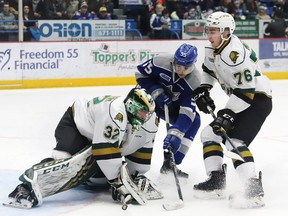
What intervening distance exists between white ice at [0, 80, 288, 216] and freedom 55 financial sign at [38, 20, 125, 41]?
4.09 feet

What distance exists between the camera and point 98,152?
4293 millimetres

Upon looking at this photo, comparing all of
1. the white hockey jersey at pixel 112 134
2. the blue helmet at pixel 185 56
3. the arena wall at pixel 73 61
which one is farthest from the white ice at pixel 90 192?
the blue helmet at pixel 185 56

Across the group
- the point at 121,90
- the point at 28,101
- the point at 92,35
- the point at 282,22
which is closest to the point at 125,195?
the point at 28,101

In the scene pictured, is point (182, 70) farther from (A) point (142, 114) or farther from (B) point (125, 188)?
(B) point (125, 188)

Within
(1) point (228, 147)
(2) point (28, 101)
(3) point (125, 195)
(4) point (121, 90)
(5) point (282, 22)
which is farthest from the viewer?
(5) point (282, 22)

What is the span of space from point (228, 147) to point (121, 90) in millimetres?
5546

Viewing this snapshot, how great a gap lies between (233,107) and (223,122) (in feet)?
0.40

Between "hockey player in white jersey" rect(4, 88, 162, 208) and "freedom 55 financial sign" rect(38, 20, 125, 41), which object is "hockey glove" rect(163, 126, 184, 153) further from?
"freedom 55 financial sign" rect(38, 20, 125, 41)

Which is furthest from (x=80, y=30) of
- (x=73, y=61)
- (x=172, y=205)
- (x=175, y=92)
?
(x=172, y=205)

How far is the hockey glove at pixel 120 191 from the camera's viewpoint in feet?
14.1

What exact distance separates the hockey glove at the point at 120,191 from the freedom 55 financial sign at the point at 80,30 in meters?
6.51

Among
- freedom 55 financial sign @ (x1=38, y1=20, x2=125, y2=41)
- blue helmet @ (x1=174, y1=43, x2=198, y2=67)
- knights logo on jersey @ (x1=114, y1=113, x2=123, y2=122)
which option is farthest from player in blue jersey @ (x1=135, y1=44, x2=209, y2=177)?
freedom 55 financial sign @ (x1=38, y1=20, x2=125, y2=41)

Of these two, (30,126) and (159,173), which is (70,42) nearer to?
(30,126)

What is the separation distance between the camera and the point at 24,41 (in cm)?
1025
